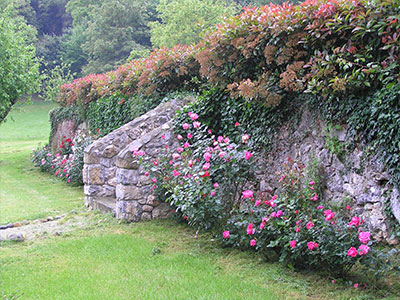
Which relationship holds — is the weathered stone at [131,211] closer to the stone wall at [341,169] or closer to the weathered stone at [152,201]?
the weathered stone at [152,201]

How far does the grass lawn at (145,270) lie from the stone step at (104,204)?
0.22 meters

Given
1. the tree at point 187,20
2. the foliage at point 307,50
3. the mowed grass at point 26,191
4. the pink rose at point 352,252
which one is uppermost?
the tree at point 187,20

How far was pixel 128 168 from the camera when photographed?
6602 mm

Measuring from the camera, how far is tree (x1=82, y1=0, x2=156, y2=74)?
34781mm

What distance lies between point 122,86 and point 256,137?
5.28 metres

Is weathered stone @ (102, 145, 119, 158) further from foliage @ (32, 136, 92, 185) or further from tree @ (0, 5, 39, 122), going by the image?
tree @ (0, 5, 39, 122)

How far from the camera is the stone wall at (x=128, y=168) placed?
659 centimetres

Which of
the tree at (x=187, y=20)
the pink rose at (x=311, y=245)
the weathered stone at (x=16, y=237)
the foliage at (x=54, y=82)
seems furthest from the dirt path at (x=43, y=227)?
the tree at (x=187, y=20)

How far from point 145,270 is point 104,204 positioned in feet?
10.5

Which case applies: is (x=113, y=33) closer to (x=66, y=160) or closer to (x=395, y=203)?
(x=66, y=160)

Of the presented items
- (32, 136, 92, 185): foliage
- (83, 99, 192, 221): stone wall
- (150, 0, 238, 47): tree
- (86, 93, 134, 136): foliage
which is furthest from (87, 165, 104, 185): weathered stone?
(150, 0, 238, 47): tree

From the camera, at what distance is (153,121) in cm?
779

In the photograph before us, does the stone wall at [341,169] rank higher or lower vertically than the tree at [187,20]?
lower

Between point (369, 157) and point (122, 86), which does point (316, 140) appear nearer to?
point (369, 157)
